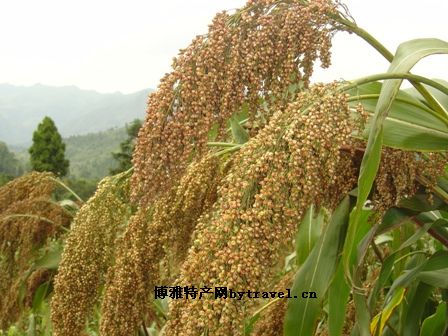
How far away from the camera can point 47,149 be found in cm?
3803

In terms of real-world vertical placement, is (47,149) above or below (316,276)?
below

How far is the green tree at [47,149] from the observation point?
37438 millimetres

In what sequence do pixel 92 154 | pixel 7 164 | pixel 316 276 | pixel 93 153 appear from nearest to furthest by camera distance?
pixel 316 276 → pixel 7 164 → pixel 92 154 → pixel 93 153

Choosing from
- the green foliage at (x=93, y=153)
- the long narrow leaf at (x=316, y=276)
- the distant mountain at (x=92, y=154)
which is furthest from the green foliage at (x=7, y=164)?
the long narrow leaf at (x=316, y=276)

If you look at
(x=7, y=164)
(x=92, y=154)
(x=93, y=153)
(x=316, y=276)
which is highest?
(x=316, y=276)

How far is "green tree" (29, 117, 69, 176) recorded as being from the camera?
37438 mm

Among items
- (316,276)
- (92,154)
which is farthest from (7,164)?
(316,276)

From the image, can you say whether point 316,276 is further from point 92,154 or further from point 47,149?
point 92,154

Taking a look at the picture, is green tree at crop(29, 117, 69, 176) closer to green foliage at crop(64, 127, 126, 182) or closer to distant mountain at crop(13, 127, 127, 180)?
green foliage at crop(64, 127, 126, 182)

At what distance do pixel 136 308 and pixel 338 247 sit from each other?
77 cm

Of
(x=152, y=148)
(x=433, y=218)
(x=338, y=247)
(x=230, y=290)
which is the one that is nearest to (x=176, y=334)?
(x=230, y=290)

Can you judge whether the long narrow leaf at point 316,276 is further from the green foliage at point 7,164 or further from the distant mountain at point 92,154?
the green foliage at point 7,164

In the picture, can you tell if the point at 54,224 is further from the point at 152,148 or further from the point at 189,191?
the point at 152,148

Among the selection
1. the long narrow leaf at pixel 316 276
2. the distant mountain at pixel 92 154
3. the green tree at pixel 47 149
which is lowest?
the distant mountain at pixel 92 154
